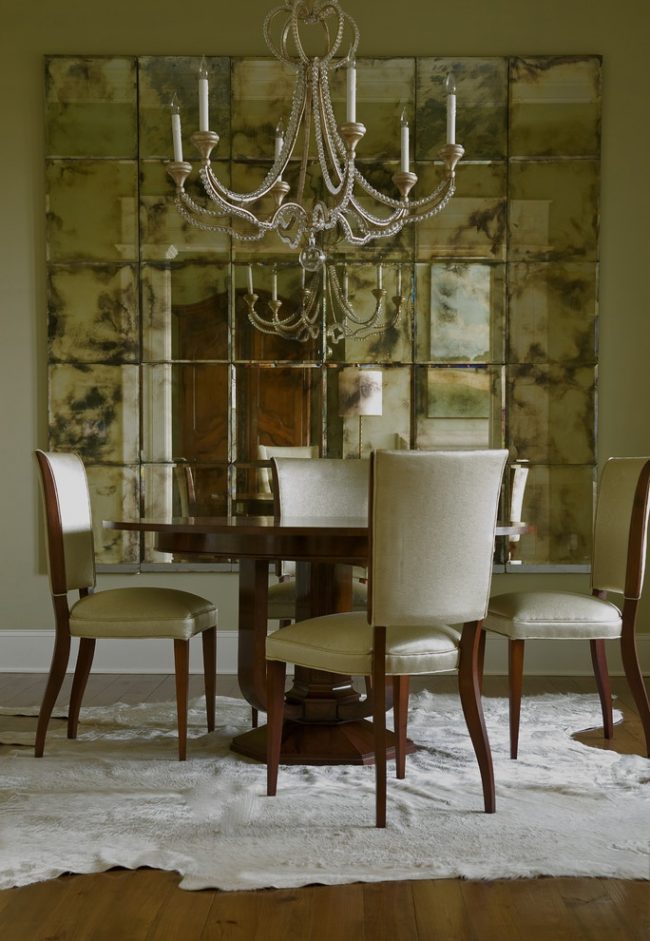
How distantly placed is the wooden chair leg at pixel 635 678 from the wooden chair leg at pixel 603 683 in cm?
16

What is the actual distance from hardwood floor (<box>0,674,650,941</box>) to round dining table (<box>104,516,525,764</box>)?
970mm

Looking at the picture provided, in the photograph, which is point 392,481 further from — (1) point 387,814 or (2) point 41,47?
(2) point 41,47

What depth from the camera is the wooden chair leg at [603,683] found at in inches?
144

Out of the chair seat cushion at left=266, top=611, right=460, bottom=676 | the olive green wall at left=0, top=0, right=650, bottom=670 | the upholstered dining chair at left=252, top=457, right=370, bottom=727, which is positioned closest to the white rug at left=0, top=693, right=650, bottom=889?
the chair seat cushion at left=266, top=611, right=460, bottom=676

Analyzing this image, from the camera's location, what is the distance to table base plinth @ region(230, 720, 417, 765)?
10.7 ft

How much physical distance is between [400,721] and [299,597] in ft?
1.98

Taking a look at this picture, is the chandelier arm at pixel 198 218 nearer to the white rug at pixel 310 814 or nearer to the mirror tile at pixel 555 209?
the mirror tile at pixel 555 209

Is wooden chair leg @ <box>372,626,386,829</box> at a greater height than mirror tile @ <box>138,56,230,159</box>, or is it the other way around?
mirror tile @ <box>138,56,230,159</box>

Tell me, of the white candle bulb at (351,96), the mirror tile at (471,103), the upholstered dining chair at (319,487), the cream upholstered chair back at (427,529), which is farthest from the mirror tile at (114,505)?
the cream upholstered chair back at (427,529)

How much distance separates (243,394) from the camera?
16.6 ft

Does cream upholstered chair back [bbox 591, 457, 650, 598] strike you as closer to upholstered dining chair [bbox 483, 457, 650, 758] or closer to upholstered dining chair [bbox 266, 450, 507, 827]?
upholstered dining chair [bbox 483, 457, 650, 758]

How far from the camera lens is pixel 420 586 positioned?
2.71m

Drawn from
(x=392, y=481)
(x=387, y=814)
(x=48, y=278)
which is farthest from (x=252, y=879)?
(x=48, y=278)

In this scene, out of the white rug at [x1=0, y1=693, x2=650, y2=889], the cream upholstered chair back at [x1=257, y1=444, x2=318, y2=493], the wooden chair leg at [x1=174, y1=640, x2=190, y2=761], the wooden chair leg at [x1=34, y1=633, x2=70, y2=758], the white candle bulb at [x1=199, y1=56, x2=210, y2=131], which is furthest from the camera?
the cream upholstered chair back at [x1=257, y1=444, x2=318, y2=493]
